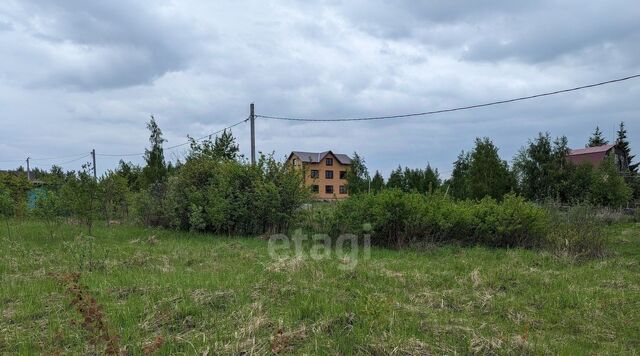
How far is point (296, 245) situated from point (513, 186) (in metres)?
15.6

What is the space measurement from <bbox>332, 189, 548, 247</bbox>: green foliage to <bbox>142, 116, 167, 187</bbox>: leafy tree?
44.9 ft

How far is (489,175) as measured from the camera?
2264 centimetres

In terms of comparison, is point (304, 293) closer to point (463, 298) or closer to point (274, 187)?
point (463, 298)

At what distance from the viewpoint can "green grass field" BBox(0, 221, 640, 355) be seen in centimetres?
411

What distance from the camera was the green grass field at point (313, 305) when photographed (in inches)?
162

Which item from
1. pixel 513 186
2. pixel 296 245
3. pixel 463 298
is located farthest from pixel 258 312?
pixel 513 186

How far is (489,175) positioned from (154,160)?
1654cm

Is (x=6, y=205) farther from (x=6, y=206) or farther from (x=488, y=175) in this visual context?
(x=488, y=175)

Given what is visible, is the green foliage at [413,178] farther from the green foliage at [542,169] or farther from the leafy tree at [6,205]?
the leafy tree at [6,205]

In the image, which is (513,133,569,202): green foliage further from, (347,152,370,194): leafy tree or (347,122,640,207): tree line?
(347,152,370,194): leafy tree

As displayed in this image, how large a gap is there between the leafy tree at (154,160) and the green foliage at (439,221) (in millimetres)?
13671

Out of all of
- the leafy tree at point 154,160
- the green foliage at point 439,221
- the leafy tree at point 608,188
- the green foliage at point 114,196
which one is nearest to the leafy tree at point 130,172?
the leafy tree at point 154,160

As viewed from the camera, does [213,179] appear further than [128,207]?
No

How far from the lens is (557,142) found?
23875 millimetres
